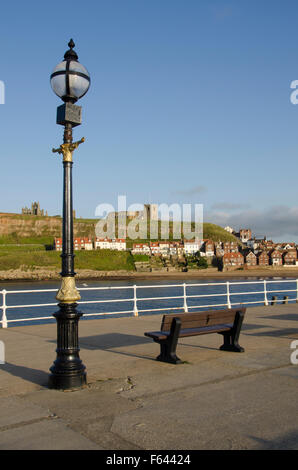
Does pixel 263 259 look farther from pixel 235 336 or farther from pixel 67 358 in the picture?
pixel 67 358

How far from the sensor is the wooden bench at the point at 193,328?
7.75 meters

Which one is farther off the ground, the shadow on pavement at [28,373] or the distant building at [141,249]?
the distant building at [141,249]

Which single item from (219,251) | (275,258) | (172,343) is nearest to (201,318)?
(172,343)

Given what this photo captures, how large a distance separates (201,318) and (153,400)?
10.2 feet

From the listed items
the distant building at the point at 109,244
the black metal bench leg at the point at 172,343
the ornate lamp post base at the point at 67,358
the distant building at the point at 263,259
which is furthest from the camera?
the distant building at the point at 109,244

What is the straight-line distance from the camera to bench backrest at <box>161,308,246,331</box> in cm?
785

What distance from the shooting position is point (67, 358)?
239 inches

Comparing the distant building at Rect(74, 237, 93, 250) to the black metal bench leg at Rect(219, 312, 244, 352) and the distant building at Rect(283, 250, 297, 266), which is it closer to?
the distant building at Rect(283, 250, 297, 266)

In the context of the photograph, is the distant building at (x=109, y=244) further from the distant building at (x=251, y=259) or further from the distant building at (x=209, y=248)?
the distant building at (x=251, y=259)

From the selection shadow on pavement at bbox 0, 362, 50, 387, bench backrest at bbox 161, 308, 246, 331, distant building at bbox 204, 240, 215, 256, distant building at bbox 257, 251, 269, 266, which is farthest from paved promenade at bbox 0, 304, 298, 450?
distant building at bbox 204, 240, 215, 256

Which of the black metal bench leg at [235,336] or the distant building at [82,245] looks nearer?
the black metal bench leg at [235,336]

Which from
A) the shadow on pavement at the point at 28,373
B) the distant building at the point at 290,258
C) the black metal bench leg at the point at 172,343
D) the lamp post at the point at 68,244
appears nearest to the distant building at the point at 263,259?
the distant building at the point at 290,258

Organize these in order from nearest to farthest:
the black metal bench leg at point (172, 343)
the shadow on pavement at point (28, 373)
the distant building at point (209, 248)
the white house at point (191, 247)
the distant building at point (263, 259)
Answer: the shadow on pavement at point (28, 373) < the black metal bench leg at point (172, 343) < the distant building at point (263, 259) < the distant building at point (209, 248) < the white house at point (191, 247)
